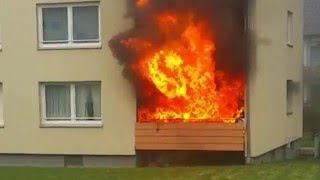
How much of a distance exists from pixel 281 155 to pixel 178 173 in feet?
23.6

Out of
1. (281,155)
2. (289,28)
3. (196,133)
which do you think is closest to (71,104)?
(196,133)

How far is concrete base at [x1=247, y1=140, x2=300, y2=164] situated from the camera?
58.5 ft

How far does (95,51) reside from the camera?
695 inches

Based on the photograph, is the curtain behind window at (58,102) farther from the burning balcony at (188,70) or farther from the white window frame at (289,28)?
the white window frame at (289,28)

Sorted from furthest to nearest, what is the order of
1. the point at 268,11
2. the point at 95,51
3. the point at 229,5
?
the point at 268,11
the point at 95,51
the point at 229,5

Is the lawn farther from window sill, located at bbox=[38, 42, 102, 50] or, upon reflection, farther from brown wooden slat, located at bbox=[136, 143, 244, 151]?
window sill, located at bbox=[38, 42, 102, 50]

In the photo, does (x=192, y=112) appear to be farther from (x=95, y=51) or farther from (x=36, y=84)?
(x=36, y=84)

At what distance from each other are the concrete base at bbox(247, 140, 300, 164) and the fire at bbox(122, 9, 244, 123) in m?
1.69

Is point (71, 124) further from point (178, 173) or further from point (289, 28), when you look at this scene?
point (289, 28)

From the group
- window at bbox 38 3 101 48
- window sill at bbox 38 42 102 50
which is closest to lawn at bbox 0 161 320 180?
window sill at bbox 38 42 102 50

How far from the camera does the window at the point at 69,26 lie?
1784 centimetres

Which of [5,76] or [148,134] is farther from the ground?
[5,76]

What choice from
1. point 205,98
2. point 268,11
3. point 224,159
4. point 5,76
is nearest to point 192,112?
point 205,98

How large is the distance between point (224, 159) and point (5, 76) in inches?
261
